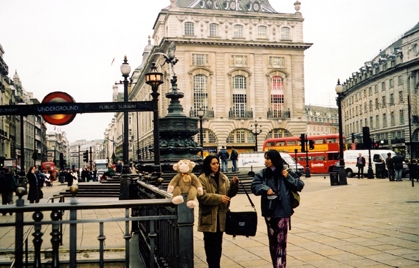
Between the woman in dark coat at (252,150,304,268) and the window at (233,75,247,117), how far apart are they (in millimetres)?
58473

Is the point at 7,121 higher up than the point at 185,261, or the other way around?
the point at 7,121

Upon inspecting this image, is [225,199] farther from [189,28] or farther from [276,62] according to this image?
[276,62]

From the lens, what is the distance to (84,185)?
23219 millimetres

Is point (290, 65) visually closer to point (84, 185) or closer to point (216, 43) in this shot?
point (216, 43)

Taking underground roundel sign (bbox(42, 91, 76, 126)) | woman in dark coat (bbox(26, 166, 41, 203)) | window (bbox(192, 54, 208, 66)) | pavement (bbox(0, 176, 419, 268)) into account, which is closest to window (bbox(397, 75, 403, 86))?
window (bbox(192, 54, 208, 66))

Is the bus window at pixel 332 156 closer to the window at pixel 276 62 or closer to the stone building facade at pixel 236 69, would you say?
the stone building facade at pixel 236 69

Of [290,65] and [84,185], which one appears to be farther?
[290,65]

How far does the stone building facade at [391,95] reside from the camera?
2579 inches

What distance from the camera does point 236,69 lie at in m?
64.2

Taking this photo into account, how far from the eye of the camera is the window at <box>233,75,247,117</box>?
6462 centimetres

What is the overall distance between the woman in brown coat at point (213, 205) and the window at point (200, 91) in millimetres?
56664

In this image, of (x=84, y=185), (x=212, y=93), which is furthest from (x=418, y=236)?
(x=212, y=93)

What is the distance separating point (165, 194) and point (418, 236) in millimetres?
5823

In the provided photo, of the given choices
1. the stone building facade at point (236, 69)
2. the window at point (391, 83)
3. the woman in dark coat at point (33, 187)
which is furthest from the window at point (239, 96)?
the woman in dark coat at point (33, 187)
